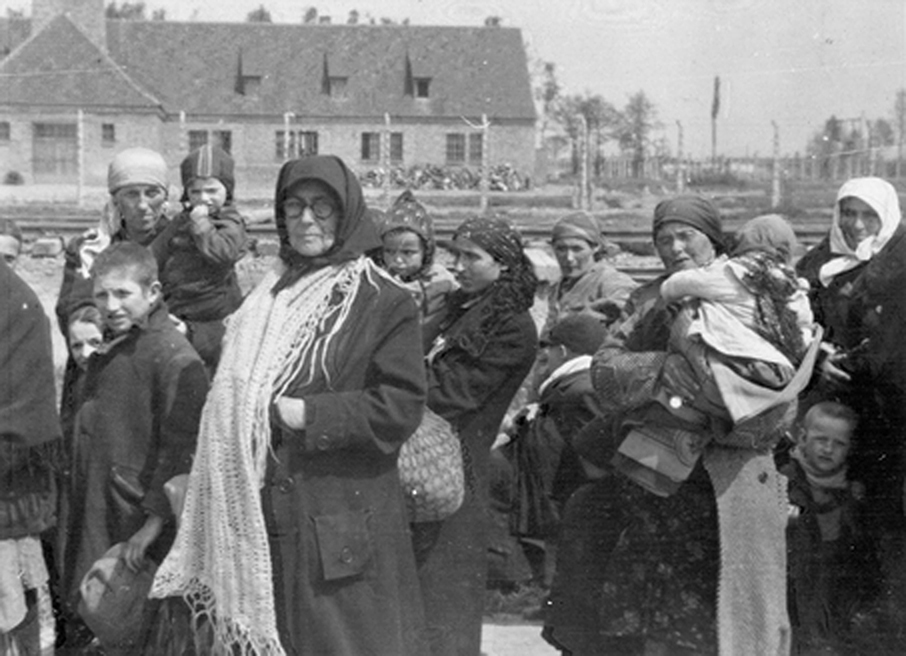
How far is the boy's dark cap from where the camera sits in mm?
4660

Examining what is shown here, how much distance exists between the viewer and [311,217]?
3.55m

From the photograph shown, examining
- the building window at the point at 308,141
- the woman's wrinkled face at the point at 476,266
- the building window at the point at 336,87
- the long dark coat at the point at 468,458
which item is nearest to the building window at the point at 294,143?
the building window at the point at 308,141

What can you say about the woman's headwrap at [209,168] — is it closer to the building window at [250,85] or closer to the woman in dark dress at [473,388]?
the woman in dark dress at [473,388]

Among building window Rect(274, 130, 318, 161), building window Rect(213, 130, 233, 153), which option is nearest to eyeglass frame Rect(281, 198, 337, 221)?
building window Rect(274, 130, 318, 161)

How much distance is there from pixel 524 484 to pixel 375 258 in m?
1.31

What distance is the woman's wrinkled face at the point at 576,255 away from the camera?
5047 mm

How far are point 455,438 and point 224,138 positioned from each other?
195 inches

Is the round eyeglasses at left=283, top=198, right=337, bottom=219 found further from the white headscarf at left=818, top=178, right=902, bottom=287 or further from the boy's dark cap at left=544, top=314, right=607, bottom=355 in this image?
the white headscarf at left=818, top=178, right=902, bottom=287

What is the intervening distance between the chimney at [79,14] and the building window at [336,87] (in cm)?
161

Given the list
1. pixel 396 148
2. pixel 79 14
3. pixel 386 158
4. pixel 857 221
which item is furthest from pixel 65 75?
pixel 857 221

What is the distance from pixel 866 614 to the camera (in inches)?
165

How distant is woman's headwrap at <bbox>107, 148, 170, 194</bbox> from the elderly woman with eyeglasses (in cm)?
142

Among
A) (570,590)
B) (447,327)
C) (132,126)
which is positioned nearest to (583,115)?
(132,126)

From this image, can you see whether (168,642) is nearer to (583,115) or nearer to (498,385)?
(498,385)
